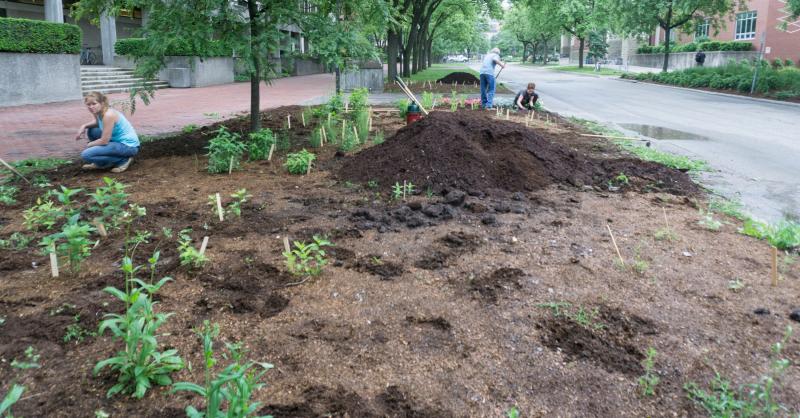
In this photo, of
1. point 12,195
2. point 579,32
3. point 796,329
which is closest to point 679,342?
point 796,329

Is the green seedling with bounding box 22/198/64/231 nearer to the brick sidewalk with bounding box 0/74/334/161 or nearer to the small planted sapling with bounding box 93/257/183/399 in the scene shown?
the small planted sapling with bounding box 93/257/183/399

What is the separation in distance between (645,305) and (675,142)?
842cm

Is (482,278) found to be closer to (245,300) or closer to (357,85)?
(245,300)

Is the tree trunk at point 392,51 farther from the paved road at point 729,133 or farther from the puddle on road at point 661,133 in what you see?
the puddle on road at point 661,133

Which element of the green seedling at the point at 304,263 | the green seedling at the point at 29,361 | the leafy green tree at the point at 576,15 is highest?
the leafy green tree at the point at 576,15

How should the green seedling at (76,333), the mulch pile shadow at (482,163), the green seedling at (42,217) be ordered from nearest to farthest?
1. the green seedling at (76,333)
2. the green seedling at (42,217)
3. the mulch pile shadow at (482,163)

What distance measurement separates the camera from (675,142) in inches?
429

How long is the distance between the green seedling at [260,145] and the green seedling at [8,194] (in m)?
2.71

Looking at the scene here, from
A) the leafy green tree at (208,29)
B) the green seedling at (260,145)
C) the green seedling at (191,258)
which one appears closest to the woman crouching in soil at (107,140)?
the leafy green tree at (208,29)

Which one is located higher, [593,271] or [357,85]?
[357,85]

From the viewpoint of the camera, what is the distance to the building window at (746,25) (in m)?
40.7

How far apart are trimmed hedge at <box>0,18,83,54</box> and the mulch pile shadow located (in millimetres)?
12627

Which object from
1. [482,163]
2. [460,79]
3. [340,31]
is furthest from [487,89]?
[460,79]

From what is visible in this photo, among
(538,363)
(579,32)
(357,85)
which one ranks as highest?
(579,32)
